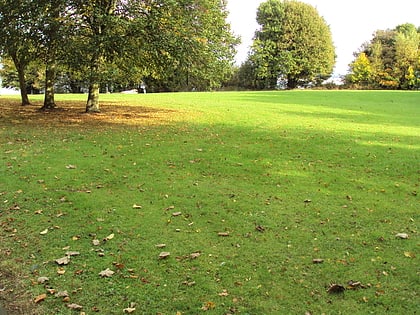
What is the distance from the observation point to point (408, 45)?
189 feet

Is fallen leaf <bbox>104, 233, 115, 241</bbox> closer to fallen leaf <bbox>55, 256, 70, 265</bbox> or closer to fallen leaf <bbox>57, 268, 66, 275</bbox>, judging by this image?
fallen leaf <bbox>55, 256, 70, 265</bbox>

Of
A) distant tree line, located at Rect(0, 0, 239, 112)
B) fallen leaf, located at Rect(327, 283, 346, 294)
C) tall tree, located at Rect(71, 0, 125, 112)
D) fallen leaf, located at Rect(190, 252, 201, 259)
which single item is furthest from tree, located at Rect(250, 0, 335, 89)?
fallen leaf, located at Rect(327, 283, 346, 294)

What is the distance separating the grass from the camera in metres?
4.42

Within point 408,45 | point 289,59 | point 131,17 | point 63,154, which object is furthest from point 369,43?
point 63,154

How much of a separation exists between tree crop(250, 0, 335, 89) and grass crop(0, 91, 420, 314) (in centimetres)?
4672

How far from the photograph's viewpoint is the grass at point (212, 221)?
4.42 m

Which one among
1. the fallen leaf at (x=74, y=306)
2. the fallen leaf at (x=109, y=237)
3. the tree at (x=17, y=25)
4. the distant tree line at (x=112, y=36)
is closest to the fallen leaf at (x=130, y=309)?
the fallen leaf at (x=74, y=306)

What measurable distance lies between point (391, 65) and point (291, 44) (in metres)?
16.8

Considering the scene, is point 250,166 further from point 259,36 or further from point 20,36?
point 259,36

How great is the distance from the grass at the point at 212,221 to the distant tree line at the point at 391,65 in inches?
2034

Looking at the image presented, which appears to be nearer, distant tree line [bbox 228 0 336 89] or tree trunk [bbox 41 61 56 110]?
tree trunk [bbox 41 61 56 110]

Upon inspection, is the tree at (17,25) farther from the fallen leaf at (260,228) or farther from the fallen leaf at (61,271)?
the fallen leaf at (260,228)

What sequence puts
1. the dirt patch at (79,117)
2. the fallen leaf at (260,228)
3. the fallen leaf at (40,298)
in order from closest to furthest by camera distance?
the fallen leaf at (40,298) → the fallen leaf at (260,228) → the dirt patch at (79,117)

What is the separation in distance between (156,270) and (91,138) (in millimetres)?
8467
